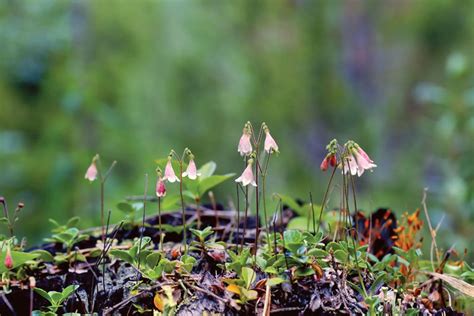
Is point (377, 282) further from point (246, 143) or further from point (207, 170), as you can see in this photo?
point (207, 170)

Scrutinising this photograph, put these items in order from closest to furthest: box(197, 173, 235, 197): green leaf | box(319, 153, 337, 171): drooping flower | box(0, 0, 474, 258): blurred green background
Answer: box(319, 153, 337, 171): drooping flower < box(197, 173, 235, 197): green leaf < box(0, 0, 474, 258): blurred green background

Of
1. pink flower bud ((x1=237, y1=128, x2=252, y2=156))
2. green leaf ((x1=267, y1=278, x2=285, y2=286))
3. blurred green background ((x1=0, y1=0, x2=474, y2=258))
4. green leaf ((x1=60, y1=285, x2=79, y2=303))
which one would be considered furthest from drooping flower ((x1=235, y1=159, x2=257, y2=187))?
blurred green background ((x1=0, y1=0, x2=474, y2=258))

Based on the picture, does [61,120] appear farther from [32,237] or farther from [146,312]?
[146,312]

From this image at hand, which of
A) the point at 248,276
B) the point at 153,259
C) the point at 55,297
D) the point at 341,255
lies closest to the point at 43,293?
the point at 55,297

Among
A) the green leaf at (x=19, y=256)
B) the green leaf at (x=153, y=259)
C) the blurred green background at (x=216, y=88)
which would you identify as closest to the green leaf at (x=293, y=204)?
the green leaf at (x=153, y=259)

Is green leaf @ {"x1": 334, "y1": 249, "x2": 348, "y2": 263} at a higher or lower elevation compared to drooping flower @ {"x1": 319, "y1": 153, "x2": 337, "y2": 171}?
lower

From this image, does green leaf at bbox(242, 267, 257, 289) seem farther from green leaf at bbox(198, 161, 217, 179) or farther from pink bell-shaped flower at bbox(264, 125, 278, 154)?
green leaf at bbox(198, 161, 217, 179)

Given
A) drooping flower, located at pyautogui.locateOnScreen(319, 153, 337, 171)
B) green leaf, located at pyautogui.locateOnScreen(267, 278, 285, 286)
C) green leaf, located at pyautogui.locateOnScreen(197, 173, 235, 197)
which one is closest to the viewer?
green leaf, located at pyautogui.locateOnScreen(267, 278, 285, 286)

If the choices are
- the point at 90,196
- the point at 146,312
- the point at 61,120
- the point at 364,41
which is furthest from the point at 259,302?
the point at 364,41
